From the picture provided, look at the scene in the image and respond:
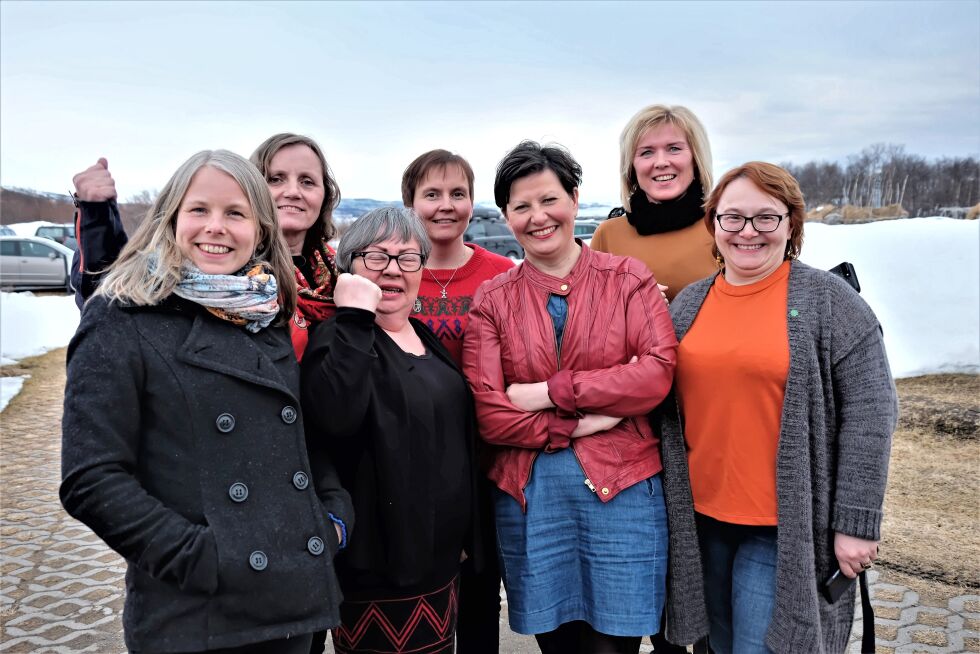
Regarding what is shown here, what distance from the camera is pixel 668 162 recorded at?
3.04 m

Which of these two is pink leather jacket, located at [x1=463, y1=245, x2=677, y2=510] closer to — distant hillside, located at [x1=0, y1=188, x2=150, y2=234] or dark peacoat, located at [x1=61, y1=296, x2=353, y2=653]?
dark peacoat, located at [x1=61, y1=296, x2=353, y2=653]

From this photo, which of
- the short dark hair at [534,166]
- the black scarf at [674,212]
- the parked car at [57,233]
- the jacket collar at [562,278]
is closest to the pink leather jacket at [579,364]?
the jacket collar at [562,278]

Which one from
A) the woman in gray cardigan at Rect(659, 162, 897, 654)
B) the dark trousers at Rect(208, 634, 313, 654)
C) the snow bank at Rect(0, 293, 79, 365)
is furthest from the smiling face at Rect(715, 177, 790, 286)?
the snow bank at Rect(0, 293, 79, 365)

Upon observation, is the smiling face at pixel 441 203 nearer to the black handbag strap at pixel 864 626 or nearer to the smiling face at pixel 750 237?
the smiling face at pixel 750 237

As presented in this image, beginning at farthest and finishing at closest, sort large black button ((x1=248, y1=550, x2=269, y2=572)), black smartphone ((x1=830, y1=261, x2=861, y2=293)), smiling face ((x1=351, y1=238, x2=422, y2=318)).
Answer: black smartphone ((x1=830, y1=261, x2=861, y2=293)) → smiling face ((x1=351, y1=238, x2=422, y2=318)) → large black button ((x1=248, y1=550, x2=269, y2=572))

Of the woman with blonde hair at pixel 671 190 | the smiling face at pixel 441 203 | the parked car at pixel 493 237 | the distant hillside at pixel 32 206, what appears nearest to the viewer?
the woman with blonde hair at pixel 671 190

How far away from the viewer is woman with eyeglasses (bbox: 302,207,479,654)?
2.09m

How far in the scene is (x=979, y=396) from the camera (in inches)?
326

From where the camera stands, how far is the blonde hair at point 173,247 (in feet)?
5.81

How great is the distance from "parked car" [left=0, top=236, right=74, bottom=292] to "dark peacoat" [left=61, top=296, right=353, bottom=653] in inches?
779

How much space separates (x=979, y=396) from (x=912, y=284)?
291 cm

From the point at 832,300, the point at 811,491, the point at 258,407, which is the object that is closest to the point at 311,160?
the point at 258,407

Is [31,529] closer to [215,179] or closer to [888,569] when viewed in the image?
[215,179]

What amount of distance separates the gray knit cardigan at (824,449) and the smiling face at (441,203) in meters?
1.53
